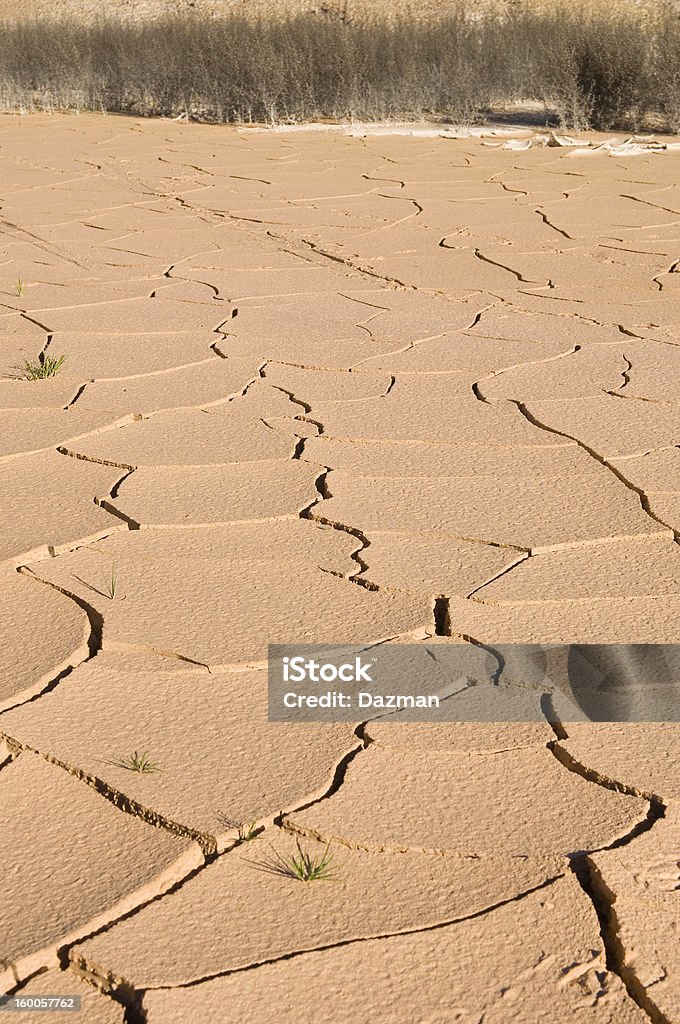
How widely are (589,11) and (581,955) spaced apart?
57.1ft

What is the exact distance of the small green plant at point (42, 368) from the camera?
3.47 m

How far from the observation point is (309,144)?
8.52 meters

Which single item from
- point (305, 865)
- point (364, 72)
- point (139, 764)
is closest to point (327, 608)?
point (139, 764)

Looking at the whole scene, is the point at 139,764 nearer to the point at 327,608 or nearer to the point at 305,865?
the point at 305,865

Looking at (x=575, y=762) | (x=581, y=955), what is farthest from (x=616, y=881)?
(x=575, y=762)

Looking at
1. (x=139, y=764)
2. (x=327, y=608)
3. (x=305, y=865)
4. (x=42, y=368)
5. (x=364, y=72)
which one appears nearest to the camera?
(x=305, y=865)

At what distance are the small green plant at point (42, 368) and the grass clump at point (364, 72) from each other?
6.66 metres

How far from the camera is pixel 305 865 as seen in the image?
150 centimetres

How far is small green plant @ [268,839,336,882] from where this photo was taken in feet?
4.87

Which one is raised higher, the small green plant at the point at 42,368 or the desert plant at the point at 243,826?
the small green plant at the point at 42,368

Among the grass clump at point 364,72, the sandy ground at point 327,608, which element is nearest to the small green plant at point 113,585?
the sandy ground at point 327,608

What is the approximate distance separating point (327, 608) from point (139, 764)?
568 mm

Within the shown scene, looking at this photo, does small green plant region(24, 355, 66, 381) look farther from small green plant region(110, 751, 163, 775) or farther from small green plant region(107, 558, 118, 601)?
small green plant region(110, 751, 163, 775)

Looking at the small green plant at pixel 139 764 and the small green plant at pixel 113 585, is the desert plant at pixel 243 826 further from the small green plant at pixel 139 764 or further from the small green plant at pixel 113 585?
the small green plant at pixel 113 585
